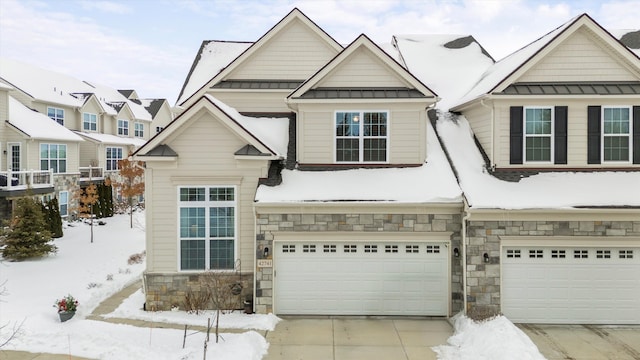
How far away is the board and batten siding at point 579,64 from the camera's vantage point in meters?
12.8

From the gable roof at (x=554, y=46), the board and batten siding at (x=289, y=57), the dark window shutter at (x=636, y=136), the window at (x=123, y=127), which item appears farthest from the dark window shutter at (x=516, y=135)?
the window at (x=123, y=127)

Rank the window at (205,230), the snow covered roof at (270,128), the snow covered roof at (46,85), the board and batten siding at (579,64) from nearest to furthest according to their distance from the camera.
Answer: the window at (205,230), the board and batten siding at (579,64), the snow covered roof at (270,128), the snow covered roof at (46,85)

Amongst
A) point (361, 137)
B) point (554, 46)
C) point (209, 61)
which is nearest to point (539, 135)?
point (554, 46)

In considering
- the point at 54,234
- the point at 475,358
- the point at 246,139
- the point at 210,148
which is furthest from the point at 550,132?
the point at 54,234

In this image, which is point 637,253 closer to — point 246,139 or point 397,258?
point 397,258

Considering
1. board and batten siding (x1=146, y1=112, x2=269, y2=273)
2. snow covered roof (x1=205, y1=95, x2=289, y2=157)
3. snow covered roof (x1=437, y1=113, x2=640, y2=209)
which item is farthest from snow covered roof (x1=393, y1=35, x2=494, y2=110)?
board and batten siding (x1=146, y1=112, x2=269, y2=273)

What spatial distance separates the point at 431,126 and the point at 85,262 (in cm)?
1583

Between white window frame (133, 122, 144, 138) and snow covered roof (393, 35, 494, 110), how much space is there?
31.6 m

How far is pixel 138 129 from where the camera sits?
42.5 meters

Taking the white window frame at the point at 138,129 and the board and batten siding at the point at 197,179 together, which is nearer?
the board and batten siding at the point at 197,179

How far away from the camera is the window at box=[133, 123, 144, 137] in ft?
137

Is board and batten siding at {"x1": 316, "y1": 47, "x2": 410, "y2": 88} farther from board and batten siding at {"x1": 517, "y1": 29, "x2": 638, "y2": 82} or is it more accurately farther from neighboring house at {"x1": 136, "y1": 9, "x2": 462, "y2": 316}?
board and batten siding at {"x1": 517, "y1": 29, "x2": 638, "y2": 82}

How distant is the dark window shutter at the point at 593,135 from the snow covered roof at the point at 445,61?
458cm

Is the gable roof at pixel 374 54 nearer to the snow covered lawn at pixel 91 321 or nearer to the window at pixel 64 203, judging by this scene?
the snow covered lawn at pixel 91 321
